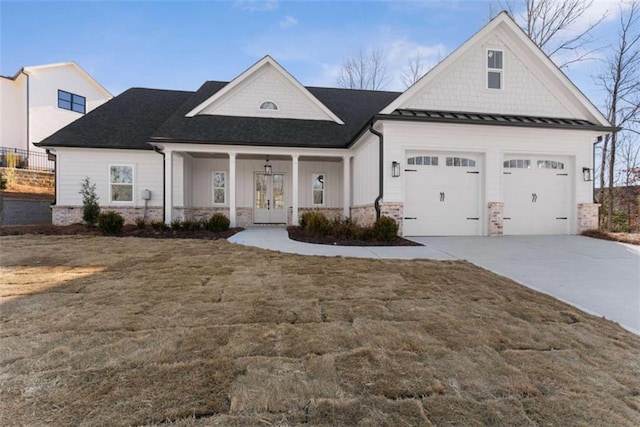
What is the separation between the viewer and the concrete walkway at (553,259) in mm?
4523

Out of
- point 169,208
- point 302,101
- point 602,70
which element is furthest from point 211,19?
point 602,70

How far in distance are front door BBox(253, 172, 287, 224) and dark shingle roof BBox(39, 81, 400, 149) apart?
2.48 m

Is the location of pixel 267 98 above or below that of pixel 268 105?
above

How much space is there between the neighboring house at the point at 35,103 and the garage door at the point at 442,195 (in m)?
23.1

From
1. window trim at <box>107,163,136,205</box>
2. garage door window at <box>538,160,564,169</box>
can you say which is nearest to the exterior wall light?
garage door window at <box>538,160,564,169</box>

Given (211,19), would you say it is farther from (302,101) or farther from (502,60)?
(502,60)

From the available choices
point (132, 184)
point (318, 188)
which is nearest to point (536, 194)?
point (318, 188)

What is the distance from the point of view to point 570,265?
258 inches

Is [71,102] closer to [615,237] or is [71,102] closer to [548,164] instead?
[548,164]

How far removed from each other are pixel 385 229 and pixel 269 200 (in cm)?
718

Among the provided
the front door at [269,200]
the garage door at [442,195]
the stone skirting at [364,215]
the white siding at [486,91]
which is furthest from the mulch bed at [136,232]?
the white siding at [486,91]

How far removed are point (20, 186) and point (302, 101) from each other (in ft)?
52.4

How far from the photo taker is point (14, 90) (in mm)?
20672

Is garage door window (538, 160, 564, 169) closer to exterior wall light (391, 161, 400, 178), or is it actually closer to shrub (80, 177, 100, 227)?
exterior wall light (391, 161, 400, 178)
